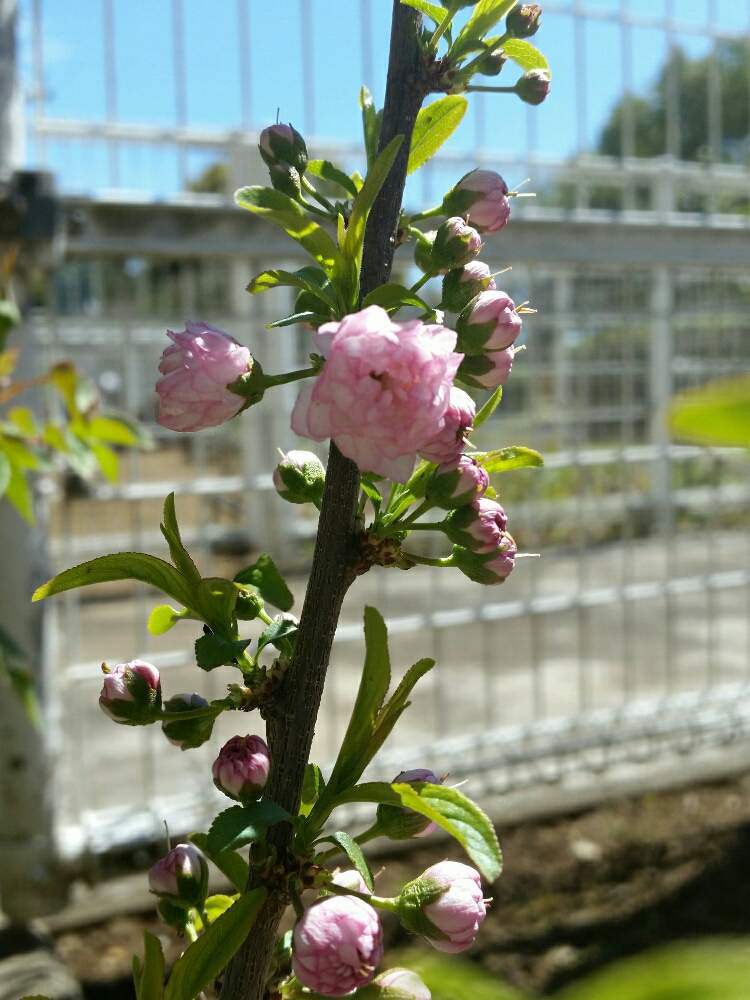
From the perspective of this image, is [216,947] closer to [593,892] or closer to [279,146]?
[279,146]

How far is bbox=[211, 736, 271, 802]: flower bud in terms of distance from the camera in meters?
0.42

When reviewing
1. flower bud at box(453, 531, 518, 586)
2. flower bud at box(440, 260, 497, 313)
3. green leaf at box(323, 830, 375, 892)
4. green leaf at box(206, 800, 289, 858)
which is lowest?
green leaf at box(323, 830, 375, 892)

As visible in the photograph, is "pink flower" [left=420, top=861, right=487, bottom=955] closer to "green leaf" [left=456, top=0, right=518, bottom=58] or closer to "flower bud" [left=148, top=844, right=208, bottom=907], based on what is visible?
"flower bud" [left=148, top=844, right=208, bottom=907]

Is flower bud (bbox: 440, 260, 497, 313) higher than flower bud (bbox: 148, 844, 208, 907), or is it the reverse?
flower bud (bbox: 440, 260, 497, 313)

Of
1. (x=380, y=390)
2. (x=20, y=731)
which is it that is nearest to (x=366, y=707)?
(x=380, y=390)

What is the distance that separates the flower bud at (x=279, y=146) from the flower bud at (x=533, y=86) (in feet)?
0.43

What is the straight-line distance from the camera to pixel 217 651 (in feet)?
1.41

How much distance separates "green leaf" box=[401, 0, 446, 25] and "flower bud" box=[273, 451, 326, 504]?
181 mm

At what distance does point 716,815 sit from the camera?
2312mm

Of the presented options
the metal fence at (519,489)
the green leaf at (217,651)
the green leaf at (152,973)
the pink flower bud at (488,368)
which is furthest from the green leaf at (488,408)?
the metal fence at (519,489)

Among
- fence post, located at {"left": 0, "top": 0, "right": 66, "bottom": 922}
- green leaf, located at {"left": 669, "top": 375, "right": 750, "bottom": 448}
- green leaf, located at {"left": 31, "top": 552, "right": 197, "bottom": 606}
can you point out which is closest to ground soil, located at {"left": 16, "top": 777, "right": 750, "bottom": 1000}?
fence post, located at {"left": 0, "top": 0, "right": 66, "bottom": 922}

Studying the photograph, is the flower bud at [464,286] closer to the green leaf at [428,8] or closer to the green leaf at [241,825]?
the green leaf at [428,8]

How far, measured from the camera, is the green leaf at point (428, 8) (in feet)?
1.39

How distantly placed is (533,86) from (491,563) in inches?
9.5
